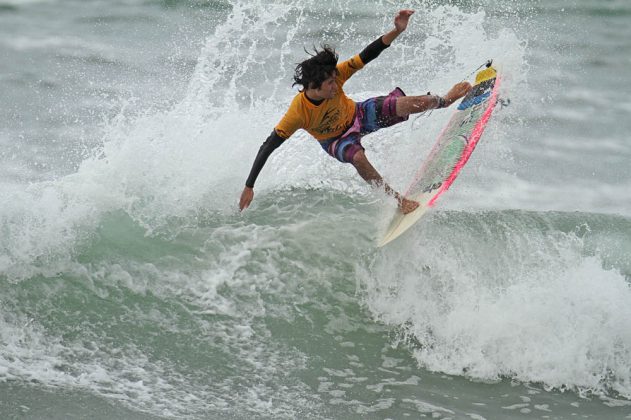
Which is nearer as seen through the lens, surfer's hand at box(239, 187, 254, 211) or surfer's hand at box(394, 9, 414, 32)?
surfer's hand at box(239, 187, 254, 211)

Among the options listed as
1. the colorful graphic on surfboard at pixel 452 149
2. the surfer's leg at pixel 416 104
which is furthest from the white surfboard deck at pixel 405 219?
the surfer's leg at pixel 416 104

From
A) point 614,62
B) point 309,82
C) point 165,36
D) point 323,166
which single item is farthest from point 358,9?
point 309,82

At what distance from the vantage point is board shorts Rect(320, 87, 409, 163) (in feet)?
23.6

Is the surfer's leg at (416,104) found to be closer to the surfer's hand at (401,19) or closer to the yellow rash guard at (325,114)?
the yellow rash guard at (325,114)

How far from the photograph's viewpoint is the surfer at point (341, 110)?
22.0ft

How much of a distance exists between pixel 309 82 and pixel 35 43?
9.52 metres

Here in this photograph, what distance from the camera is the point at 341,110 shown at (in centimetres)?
709

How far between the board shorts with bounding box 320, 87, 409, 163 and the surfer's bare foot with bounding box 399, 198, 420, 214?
56cm

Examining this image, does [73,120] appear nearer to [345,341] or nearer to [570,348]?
[345,341]

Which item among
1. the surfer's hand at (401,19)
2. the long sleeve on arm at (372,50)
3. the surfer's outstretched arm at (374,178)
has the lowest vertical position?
the surfer's outstretched arm at (374,178)

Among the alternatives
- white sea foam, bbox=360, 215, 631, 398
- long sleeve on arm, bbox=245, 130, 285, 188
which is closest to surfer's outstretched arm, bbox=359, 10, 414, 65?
long sleeve on arm, bbox=245, 130, 285, 188

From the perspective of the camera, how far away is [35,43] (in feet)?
48.8

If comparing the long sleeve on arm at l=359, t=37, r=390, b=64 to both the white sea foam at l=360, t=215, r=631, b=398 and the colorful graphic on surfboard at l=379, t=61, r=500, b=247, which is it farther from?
the white sea foam at l=360, t=215, r=631, b=398

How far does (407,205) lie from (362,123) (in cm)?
75
